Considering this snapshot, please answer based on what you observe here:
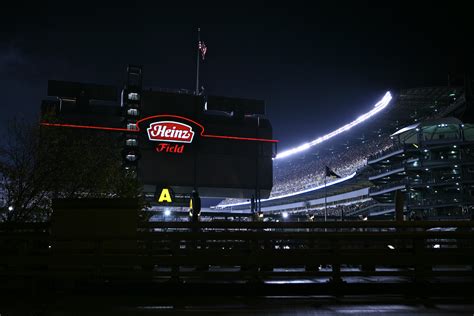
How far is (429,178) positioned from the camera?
76562 millimetres

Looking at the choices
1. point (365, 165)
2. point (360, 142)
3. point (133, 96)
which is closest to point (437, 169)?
point (365, 165)

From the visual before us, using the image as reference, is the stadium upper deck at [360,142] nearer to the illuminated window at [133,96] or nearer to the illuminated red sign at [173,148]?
the illuminated red sign at [173,148]

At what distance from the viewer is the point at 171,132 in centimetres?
5847

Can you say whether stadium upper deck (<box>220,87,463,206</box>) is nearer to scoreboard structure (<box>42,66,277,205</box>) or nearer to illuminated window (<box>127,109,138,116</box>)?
scoreboard structure (<box>42,66,277,205</box>)

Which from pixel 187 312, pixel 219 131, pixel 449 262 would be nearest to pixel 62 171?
pixel 187 312

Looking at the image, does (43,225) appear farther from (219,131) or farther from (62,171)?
(219,131)

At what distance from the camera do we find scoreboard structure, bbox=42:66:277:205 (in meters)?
58.2

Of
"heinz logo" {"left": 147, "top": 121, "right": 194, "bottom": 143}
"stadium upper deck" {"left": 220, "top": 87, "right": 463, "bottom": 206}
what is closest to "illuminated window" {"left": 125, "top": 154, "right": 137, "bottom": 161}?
"heinz logo" {"left": 147, "top": 121, "right": 194, "bottom": 143}

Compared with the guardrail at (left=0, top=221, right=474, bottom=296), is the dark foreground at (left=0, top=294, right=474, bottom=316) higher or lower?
lower

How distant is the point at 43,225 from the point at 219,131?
52.9m

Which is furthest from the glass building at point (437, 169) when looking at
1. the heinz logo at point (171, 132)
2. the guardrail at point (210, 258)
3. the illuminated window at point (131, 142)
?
the guardrail at point (210, 258)

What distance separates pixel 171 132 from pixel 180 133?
107 cm

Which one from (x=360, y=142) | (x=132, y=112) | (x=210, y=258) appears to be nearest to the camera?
(x=210, y=258)

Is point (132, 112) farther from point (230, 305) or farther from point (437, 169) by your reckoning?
point (230, 305)
